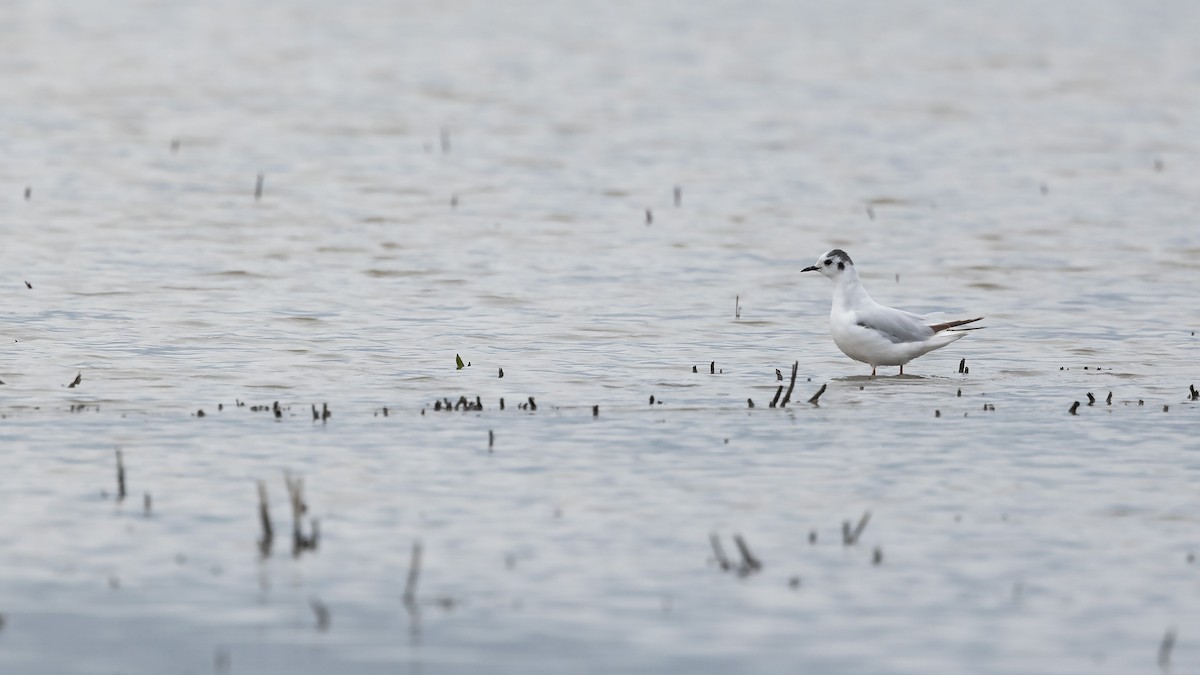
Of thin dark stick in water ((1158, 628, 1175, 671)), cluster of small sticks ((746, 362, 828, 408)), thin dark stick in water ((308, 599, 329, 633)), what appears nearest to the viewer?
thin dark stick in water ((1158, 628, 1175, 671))

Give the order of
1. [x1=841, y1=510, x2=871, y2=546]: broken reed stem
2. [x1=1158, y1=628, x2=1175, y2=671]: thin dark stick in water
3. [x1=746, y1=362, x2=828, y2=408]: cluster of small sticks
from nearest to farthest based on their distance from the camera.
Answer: [x1=1158, y1=628, x2=1175, y2=671]: thin dark stick in water < [x1=841, y1=510, x2=871, y2=546]: broken reed stem < [x1=746, y1=362, x2=828, y2=408]: cluster of small sticks

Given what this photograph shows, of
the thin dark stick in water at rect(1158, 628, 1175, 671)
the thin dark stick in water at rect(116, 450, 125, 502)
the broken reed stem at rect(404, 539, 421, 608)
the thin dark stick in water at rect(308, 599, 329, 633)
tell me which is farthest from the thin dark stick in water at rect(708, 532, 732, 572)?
the thin dark stick in water at rect(116, 450, 125, 502)

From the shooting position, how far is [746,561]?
10.9 m

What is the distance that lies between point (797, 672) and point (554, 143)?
88.2 ft

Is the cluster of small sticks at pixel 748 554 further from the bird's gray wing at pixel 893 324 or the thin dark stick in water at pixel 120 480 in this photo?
the bird's gray wing at pixel 893 324

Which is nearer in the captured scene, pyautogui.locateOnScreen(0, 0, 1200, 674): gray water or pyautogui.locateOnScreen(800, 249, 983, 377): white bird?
pyautogui.locateOnScreen(0, 0, 1200, 674): gray water

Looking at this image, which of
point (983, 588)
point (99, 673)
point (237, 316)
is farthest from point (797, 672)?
point (237, 316)

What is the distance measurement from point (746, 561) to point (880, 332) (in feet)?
22.9

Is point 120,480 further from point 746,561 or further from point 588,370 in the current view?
point 588,370

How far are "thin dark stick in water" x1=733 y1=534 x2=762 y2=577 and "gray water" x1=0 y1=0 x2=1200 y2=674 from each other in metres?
0.09

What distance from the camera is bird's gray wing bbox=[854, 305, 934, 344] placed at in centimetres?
1752

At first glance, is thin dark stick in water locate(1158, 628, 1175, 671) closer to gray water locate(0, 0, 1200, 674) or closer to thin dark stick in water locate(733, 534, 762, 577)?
gray water locate(0, 0, 1200, 674)

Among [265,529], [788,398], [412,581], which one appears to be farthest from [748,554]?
[788,398]

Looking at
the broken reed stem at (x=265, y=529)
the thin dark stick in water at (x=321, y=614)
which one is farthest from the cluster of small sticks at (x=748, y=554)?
the broken reed stem at (x=265, y=529)
